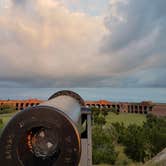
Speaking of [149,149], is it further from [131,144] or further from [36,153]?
[36,153]

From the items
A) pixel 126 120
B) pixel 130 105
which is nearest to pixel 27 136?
pixel 126 120

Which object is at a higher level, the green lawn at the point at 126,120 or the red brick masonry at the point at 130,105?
the red brick masonry at the point at 130,105

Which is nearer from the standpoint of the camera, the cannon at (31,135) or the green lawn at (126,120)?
the cannon at (31,135)

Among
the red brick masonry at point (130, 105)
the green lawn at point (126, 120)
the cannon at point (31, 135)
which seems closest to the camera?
the cannon at point (31, 135)

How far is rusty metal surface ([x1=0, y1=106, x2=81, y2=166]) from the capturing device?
11.4 ft

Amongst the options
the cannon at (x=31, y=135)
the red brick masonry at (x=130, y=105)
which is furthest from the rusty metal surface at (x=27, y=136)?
the red brick masonry at (x=130, y=105)

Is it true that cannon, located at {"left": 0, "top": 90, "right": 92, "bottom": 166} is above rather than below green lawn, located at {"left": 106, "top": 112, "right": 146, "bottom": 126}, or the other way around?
above

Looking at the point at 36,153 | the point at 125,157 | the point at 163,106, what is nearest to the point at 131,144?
the point at 125,157

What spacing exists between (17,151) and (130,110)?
282 ft

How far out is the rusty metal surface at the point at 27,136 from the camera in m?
3.47

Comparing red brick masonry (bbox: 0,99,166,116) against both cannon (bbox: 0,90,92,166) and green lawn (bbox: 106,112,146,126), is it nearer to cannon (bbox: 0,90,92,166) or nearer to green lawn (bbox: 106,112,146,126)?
green lawn (bbox: 106,112,146,126)

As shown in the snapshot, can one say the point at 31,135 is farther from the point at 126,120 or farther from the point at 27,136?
the point at 126,120

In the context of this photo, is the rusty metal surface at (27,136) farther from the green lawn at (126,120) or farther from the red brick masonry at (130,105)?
the red brick masonry at (130,105)

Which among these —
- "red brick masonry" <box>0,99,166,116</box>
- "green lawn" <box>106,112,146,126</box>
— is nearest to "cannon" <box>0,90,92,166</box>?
"green lawn" <box>106,112,146,126</box>
